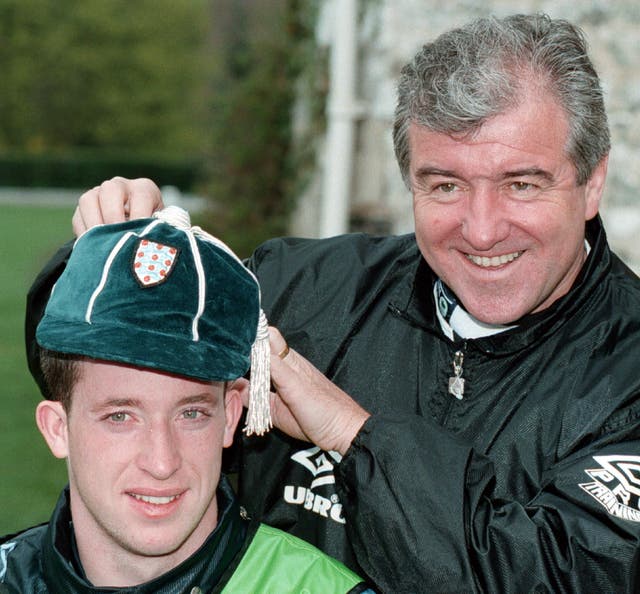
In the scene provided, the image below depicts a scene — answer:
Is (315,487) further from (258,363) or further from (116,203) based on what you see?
(116,203)

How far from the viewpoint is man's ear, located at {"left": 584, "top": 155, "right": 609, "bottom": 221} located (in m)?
2.42

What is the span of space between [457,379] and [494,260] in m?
0.26

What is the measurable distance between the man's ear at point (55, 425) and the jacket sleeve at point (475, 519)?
0.56m

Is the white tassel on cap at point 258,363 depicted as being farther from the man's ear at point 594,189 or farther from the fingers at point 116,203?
the man's ear at point 594,189

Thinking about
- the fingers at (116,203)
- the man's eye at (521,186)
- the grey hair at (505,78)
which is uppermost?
the grey hair at (505,78)

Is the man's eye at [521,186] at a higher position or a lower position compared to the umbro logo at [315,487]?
higher

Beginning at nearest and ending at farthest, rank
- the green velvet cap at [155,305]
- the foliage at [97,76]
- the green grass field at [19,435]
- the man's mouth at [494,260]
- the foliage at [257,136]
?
1. the green velvet cap at [155,305]
2. the man's mouth at [494,260]
3. the green grass field at [19,435]
4. the foliage at [257,136]
5. the foliage at [97,76]

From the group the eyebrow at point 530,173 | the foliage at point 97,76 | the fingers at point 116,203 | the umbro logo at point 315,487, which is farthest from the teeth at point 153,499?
the foliage at point 97,76

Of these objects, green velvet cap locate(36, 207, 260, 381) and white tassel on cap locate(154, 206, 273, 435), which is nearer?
green velvet cap locate(36, 207, 260, 381)

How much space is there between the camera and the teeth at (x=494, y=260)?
239 centimetres

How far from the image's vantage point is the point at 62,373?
2.21 m

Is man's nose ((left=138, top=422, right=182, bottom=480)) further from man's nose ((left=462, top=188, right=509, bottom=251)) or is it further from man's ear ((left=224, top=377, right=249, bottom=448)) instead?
man's nose ((left=462, top=188, right=509, bottom=251))

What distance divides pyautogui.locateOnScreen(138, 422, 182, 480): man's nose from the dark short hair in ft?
0.67

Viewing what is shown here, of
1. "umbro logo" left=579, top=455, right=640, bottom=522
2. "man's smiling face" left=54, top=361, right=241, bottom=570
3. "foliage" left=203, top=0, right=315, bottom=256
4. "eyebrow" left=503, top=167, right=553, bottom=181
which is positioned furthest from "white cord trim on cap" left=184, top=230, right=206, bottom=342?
"foliage" left=203, top=0, right=315, bottom=256
